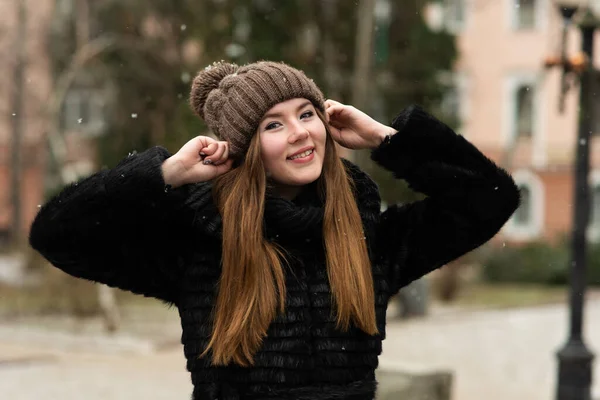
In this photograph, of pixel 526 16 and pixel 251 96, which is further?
pixel 526 16

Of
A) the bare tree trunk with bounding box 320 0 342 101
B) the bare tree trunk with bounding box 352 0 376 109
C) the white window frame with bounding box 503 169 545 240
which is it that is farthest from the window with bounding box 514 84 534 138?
the bare tree trunk with bounding box 352 0 376 109

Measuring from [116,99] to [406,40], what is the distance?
19.5ft

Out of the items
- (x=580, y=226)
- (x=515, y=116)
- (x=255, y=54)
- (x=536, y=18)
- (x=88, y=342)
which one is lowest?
(x=88, y=342)

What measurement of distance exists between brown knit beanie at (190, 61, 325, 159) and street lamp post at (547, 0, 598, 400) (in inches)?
252

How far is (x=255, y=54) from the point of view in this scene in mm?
15969

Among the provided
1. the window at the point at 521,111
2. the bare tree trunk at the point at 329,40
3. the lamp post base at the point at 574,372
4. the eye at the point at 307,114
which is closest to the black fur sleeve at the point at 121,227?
the eye at the point at 307,114

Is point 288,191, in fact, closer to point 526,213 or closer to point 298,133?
point 298,133

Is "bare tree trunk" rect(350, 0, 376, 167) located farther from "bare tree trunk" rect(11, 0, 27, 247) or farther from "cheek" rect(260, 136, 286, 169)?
"bare tree trunk" rect(11, 0, 27, 247)

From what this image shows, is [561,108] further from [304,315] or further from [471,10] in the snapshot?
Answer: [471,10]

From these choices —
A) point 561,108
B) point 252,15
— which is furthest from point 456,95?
point 561,108

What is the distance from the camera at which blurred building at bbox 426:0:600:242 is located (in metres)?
33.3

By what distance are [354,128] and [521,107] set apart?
1262 inches

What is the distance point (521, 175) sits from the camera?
1318 inches

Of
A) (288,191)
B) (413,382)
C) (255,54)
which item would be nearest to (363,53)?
(255,54)
